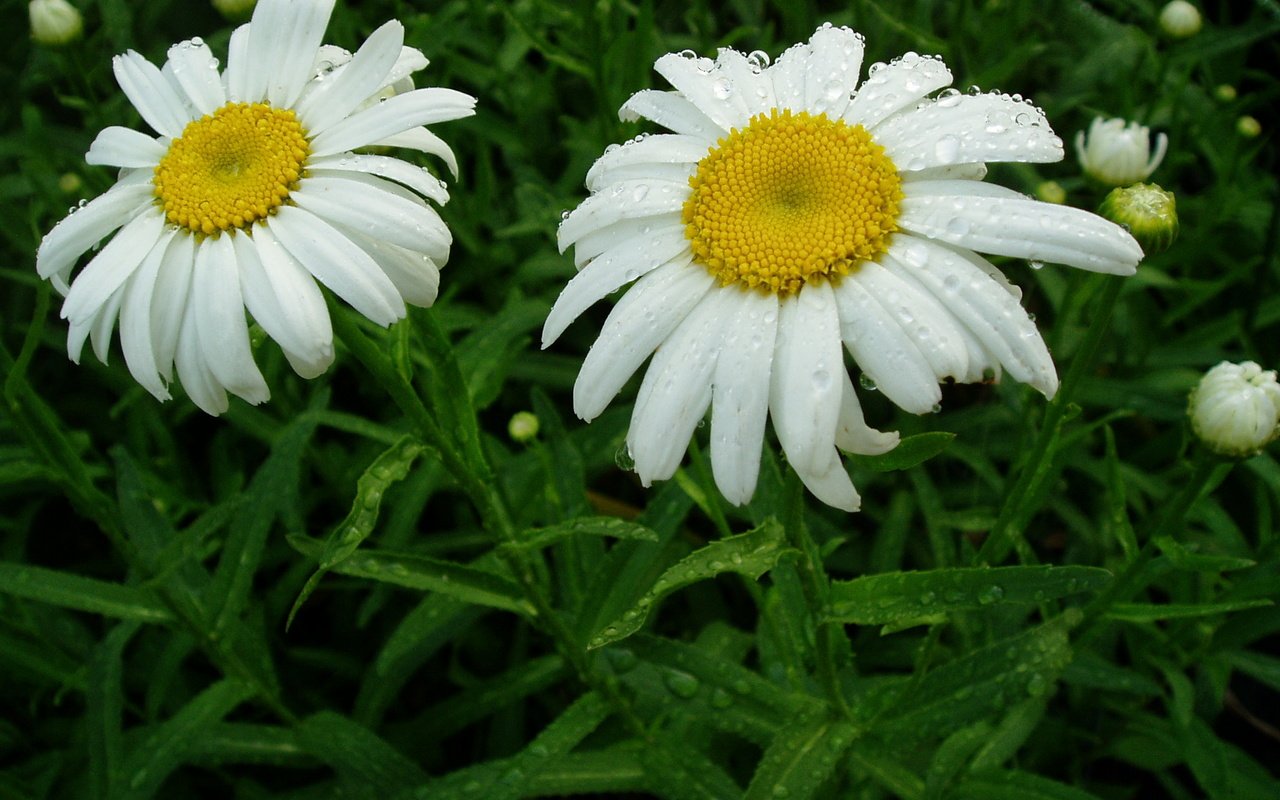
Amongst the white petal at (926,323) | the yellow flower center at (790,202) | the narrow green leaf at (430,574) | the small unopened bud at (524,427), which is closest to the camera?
the white petal at (926,323)

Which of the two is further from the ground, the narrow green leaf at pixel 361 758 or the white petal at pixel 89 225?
the white petal at pixel 89 225

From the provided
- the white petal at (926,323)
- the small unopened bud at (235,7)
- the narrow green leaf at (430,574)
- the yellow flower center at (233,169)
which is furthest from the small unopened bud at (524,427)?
the small unopened bud at (235,7)

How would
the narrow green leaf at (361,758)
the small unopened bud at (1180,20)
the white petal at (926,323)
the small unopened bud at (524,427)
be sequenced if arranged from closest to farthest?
the white petal at (926,323) < the small unopened bud at (524,427) < the narrow green leaf at (361,758) < the small unopened bud at (1180,20)

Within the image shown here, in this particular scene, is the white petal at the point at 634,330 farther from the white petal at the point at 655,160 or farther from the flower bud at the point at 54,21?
the flower bud at the point at 54,21

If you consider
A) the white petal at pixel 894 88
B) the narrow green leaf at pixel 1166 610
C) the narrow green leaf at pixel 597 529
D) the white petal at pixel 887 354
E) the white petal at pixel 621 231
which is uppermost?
the white petal at pixel 894 88

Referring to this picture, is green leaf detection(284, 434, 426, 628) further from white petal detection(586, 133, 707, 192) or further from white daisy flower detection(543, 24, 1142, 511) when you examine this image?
white petal detection(586, 133, 707, 192)

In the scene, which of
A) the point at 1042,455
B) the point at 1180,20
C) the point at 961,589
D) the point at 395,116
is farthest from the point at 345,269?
the point at 1180,20

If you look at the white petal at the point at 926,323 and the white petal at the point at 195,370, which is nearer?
the white petal at the point at 926,323
